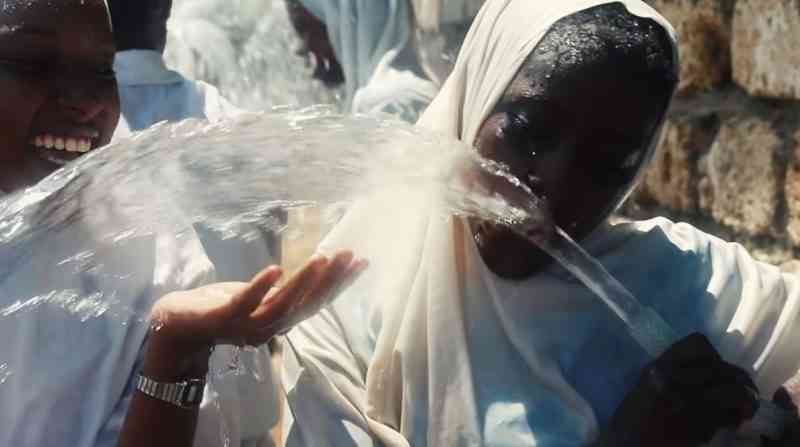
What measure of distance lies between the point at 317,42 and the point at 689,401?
3111 millimetres

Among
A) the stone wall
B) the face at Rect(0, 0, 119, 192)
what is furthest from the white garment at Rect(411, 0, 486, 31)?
the face at Rect(0, 0, 119, 192)

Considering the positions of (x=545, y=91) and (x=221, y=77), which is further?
(x=221, y=77)

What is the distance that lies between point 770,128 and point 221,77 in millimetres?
2432

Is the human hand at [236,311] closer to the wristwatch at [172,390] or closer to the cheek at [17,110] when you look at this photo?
the wristwatch at [172,390]

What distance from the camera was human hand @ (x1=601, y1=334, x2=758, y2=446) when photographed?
1.98m

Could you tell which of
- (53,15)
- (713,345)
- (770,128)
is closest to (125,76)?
(53,15)

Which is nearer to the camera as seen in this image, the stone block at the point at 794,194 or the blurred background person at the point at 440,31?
the stone block at the point at 794,194

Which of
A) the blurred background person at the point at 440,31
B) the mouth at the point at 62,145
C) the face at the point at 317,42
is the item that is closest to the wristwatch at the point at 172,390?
the mouth at the point at 62,145

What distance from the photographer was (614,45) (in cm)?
210

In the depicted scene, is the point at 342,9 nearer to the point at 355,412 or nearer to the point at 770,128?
the point at 770,128

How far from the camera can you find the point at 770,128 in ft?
10.9

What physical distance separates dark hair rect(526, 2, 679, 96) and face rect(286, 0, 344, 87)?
8.99ft

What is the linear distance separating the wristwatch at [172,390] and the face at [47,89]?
0.38 meters

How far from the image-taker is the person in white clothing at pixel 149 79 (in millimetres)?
3463
